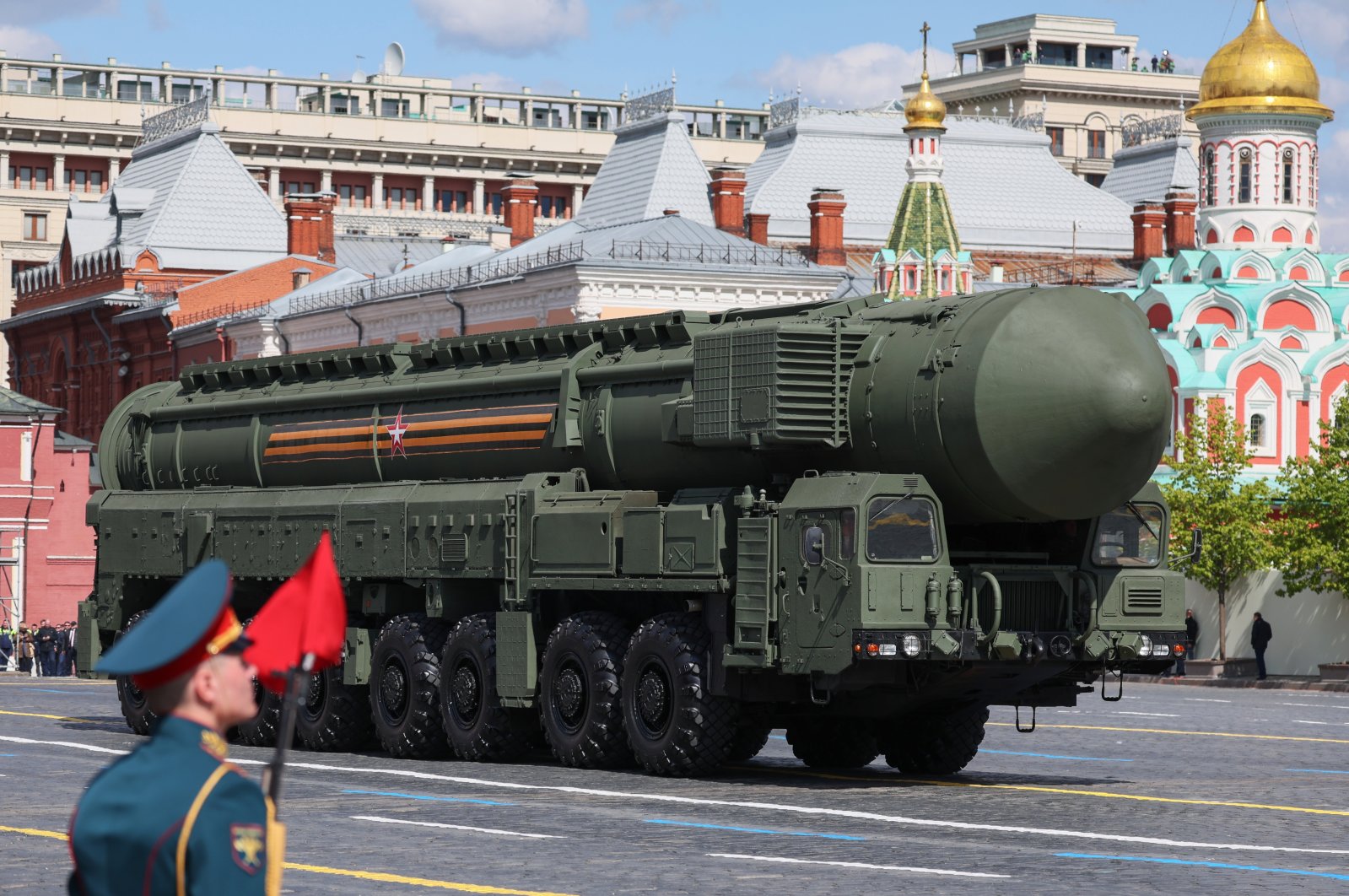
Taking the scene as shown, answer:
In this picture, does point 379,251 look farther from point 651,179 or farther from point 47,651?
point 47,651

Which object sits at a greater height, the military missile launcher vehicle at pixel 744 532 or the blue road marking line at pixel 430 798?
the military missile launcher vehicle at pixel 744 532

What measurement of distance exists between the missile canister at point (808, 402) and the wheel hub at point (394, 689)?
1992mm

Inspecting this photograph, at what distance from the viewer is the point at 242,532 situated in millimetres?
27312

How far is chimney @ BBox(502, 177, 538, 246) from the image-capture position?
8294 centimetres

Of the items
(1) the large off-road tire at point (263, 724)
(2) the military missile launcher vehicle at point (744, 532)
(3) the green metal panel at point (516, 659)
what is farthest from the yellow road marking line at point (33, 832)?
(1) the large off-road tire at point (263, 724)

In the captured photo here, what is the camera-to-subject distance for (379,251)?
299 feet

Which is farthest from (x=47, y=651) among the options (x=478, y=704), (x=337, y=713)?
(x=478, y=704)

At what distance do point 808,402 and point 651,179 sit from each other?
225 feet

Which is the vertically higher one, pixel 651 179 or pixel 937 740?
pixel 651 179

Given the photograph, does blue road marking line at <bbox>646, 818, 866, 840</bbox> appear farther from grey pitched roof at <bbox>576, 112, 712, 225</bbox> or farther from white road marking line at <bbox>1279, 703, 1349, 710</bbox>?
grey pitched roof at <bbox>576, 112, 712, 225</bbox>

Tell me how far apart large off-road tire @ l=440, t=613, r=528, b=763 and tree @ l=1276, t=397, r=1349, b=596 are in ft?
101

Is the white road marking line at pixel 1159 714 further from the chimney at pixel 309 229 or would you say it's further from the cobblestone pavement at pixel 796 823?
the chimney at pixel 309 229

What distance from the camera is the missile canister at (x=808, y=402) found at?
19.6 m

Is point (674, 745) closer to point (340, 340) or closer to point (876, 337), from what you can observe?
point (876, 337)
